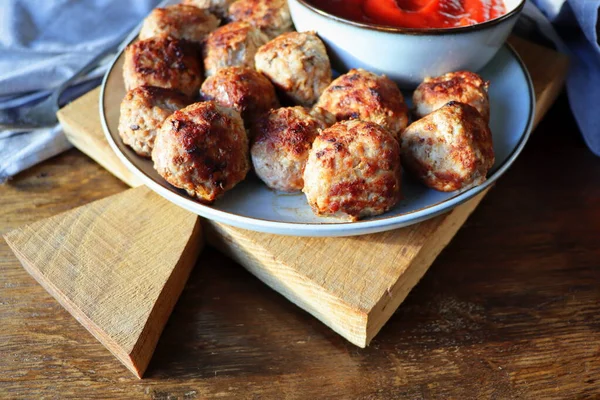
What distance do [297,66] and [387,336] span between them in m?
0.88

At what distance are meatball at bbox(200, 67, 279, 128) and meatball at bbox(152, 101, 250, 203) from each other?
11cm

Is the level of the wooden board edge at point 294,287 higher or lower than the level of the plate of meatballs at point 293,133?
lower

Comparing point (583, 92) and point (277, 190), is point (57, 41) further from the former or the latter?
point (583, 92)

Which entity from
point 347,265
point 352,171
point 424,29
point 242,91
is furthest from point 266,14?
point 347,265

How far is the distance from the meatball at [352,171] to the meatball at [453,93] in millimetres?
313

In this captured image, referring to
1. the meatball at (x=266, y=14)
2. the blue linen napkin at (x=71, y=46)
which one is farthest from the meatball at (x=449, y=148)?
the blue linen napkin at (x=71, y=46)

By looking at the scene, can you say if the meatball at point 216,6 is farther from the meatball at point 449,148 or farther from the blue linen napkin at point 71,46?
the meatball at point 449,148

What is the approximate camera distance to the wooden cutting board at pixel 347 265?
1.58 metres

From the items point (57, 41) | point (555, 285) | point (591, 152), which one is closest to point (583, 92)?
point (591, 152)

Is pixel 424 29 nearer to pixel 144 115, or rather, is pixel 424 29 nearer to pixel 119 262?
pixel 144 115

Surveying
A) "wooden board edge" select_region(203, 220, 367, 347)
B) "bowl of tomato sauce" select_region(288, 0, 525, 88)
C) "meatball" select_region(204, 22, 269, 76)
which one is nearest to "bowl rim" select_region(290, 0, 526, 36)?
"bowl of tomato sauce" select_region(288, 0, 525, 88)

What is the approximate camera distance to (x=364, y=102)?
1.78m

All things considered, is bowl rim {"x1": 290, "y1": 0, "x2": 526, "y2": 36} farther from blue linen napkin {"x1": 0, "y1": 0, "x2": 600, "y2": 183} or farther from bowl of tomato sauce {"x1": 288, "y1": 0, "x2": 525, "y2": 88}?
blue linen napkin {"x1": 0, "y1": 0, "x2": 600, "y2": 183}

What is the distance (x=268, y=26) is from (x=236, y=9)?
0.15 meters
